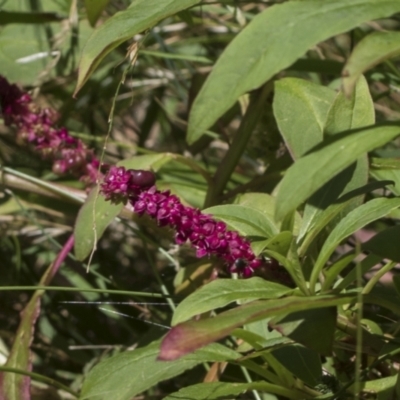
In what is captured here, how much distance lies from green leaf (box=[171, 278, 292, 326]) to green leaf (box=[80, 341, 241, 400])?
0.13 metres

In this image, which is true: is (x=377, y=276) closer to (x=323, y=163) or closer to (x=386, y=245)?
(x=386, y=245)

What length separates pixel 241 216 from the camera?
878 millimetres

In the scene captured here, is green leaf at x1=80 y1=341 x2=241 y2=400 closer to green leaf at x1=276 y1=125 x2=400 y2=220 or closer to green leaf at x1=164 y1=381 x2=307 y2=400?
green leaf at x1=164 y1=381 x2=307 y2=400

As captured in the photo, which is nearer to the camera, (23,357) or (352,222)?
(352,222)

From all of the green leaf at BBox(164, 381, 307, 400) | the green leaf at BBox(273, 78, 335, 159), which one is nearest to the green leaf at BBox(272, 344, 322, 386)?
the green leaf at BBox(164, 381, 307, 400)

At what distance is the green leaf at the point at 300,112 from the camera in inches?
38.2

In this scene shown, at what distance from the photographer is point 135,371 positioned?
897 millimetres

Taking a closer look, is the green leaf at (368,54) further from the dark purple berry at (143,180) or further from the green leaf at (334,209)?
the dark purple berry at (143,180)

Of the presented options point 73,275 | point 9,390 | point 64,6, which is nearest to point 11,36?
point 64,6

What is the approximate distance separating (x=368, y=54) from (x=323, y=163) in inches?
3.9

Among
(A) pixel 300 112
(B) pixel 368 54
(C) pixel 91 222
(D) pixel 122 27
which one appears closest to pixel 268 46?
(B) pixel 368 54

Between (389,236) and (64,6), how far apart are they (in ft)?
3.60

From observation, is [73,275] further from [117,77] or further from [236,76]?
[236,76]

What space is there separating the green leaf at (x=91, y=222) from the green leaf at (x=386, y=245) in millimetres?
350
